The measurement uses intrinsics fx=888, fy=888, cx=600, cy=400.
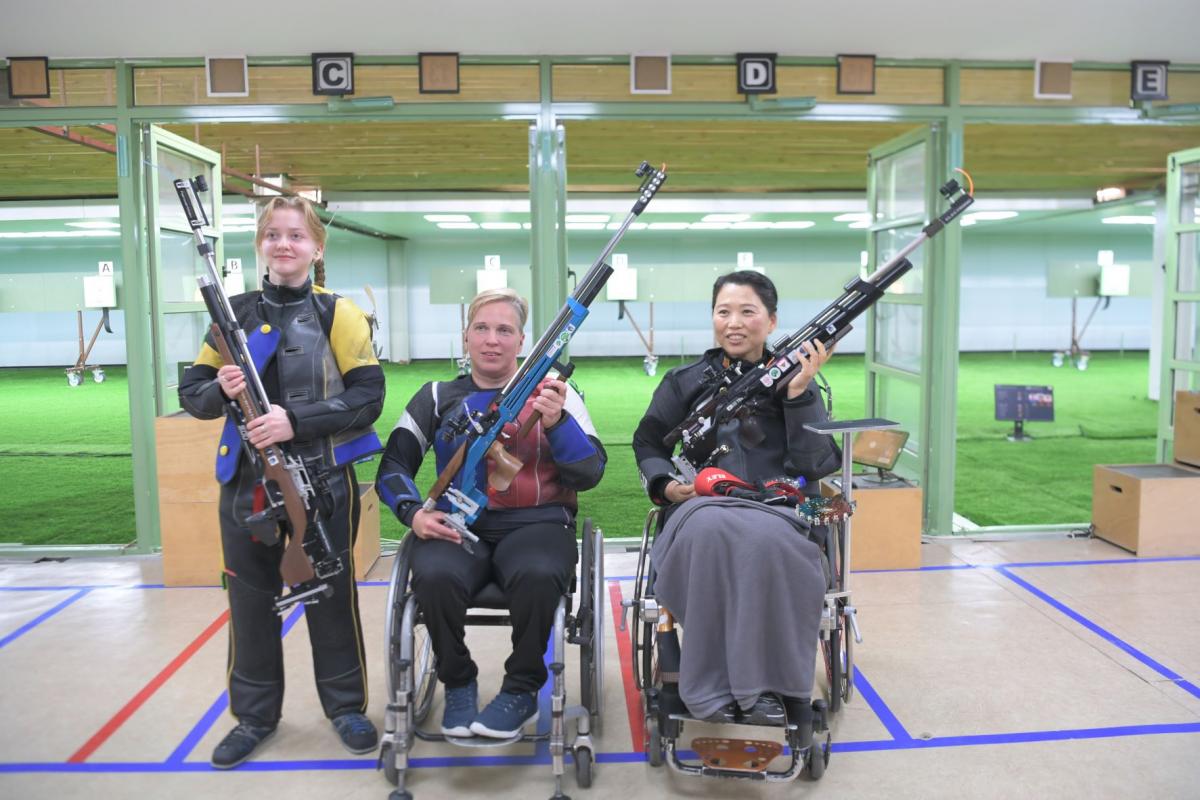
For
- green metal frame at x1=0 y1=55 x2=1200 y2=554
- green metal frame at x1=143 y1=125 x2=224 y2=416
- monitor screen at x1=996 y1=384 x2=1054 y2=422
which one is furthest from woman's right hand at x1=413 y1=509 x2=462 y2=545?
monitor screen at x1=996 y1=384 x2=1054 y2=422

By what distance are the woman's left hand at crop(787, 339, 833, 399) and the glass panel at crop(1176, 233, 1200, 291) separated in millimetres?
3302

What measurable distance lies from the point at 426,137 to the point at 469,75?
1.70m

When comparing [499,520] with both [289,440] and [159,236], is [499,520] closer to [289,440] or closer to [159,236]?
[289,440]

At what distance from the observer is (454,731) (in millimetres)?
2111

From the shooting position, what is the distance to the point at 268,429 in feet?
7.02

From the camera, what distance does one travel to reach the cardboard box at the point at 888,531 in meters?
3.93

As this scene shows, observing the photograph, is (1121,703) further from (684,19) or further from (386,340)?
(386,340)

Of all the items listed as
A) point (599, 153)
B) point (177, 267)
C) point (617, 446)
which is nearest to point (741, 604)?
point (177, 267)

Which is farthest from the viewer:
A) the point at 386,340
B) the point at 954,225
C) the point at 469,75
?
the point at 386,340

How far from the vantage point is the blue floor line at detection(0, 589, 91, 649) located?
3.21m

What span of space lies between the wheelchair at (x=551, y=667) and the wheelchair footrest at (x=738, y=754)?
0.30 meters

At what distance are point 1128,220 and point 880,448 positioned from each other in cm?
1254

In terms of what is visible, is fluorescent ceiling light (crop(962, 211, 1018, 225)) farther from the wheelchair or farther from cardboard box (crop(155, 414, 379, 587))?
the wheelchair

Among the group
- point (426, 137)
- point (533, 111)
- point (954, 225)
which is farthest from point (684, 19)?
point (426, 137)
